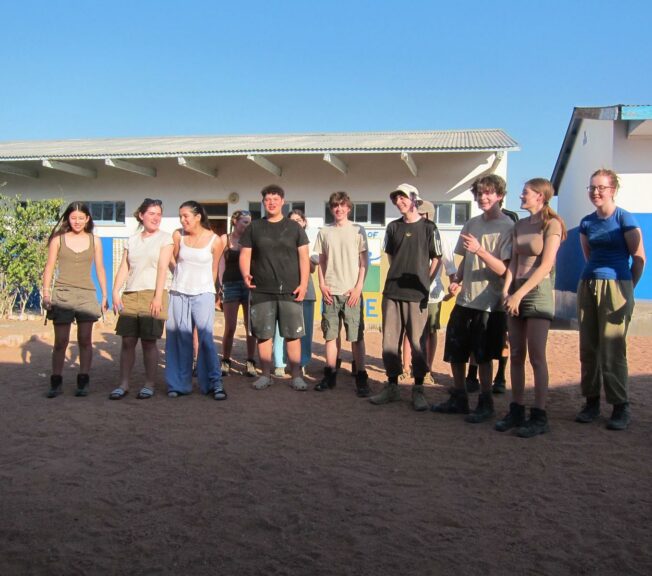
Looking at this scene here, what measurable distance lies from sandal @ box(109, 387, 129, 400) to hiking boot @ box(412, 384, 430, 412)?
2617 millimetres

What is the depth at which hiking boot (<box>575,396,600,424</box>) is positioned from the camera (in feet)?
15.4

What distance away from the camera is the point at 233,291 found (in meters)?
6.54

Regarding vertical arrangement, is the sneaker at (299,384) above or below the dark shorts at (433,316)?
below

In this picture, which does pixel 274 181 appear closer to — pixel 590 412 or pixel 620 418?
pixel 590 412

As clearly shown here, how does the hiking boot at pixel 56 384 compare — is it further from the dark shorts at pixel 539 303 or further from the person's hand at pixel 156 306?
the dark shorts at pixel 539 303

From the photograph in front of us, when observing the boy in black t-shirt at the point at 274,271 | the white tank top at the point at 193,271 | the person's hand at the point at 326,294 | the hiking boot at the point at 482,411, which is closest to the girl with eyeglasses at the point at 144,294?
the white tank top at the point at 193,271

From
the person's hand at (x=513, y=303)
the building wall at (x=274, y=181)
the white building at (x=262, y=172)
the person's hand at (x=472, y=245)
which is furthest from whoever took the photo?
the building wall at (x=274, y=181)

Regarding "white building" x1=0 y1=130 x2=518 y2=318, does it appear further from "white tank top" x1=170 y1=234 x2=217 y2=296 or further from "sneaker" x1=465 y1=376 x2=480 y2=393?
"white tank top" x1=170 y1=234 x2=217 y2=296

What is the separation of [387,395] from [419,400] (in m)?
0.34

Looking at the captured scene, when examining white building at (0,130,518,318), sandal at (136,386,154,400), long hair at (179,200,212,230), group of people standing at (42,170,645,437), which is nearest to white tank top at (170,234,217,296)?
group of people standing at (42,170,645,437)

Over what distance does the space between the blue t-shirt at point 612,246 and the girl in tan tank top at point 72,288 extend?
420cm

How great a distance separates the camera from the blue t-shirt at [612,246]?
4523 mm

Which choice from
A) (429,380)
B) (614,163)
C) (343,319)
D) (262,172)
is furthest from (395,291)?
(262,172)

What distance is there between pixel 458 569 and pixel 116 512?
5.49ft
